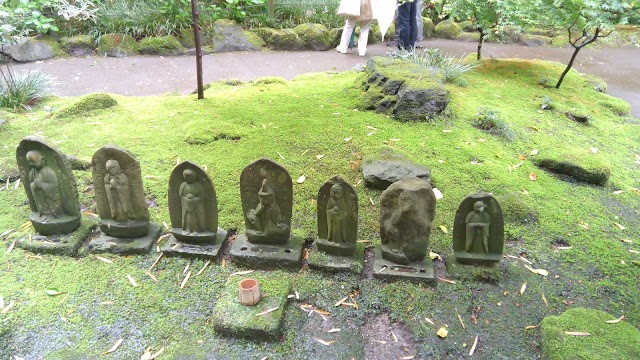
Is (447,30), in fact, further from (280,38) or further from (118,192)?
(118,192)

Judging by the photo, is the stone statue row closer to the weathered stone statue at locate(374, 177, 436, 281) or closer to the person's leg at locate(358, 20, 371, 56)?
the weathered stone statue at locate(374, 177, 436, 281)

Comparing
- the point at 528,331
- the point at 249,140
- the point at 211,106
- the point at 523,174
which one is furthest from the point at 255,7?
the point at 528,331

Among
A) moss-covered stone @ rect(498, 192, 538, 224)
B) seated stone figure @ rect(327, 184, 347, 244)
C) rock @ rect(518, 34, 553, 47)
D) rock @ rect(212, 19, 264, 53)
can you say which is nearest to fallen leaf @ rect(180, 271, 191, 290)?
seated stone figure @ rect(327, 184, 347, 244)

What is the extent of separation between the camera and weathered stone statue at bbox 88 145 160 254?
3.10m

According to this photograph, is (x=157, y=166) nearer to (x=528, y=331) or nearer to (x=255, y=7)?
(x=528, y=331)

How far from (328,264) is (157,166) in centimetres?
230

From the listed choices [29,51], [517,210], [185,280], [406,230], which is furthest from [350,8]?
[185,280]

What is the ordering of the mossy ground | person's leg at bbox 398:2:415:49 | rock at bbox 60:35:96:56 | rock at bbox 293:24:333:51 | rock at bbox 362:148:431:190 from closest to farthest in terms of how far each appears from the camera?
the mossy ground → rock at bbox 362:148:431:190 → person's leg at bbox 398:2:415:49 → rock at bbox 60:35:96:56 → rock at bbox 293:24:333:51

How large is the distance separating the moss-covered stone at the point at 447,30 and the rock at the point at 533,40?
1.49 meters

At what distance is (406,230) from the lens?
297 centimetres

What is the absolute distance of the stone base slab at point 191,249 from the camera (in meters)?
3.23

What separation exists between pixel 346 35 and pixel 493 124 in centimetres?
461

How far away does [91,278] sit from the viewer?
10.0 ft

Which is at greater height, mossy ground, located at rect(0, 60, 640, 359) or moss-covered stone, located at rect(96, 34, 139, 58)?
moss-covered stone, located at rect(96, 34, 139, 58)
